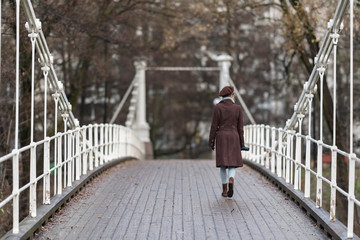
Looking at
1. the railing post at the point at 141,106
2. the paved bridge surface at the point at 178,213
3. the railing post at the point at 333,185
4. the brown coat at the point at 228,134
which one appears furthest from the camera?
the railing post at the point at 141,106

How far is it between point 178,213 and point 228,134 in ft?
5.63

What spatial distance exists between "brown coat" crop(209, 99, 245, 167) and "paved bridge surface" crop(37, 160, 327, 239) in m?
0.57

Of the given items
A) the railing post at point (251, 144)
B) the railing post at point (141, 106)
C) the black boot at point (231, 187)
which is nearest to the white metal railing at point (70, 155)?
the railing post at point (141, 106)

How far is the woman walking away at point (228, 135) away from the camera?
934 cm

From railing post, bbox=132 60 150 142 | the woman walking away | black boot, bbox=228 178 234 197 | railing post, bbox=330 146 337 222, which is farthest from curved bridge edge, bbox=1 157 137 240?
railing post, bbox=132 60 150 142

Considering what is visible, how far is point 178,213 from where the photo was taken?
8148mm

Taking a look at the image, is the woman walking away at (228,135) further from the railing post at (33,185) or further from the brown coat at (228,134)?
the railing post at (33,185)

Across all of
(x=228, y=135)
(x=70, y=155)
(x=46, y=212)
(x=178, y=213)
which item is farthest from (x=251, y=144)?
(x=46, y=212)

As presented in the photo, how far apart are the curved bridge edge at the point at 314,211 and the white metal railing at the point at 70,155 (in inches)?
120

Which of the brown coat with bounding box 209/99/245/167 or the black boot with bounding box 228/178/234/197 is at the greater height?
the brown coat with bounding box 209/99/245/167

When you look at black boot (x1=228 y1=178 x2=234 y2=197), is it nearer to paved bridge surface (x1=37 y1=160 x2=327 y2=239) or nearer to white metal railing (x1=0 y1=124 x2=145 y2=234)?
paved bridge surface (x1=37 y1=160 x2=327 y2=239)

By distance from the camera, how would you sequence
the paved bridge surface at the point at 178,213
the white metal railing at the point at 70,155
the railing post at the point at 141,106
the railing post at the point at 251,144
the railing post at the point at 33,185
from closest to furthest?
the white metal railing at the point at 70,155 < the paved bridge surface at the point at 178,213 < the railing post at the point at 33,185 < the railing post at the point at 251,144 < the railing post at the point at 141,106

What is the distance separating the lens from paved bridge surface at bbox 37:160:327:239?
275 inches

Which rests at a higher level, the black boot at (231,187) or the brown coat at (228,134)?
the brown coat at (228,134)
